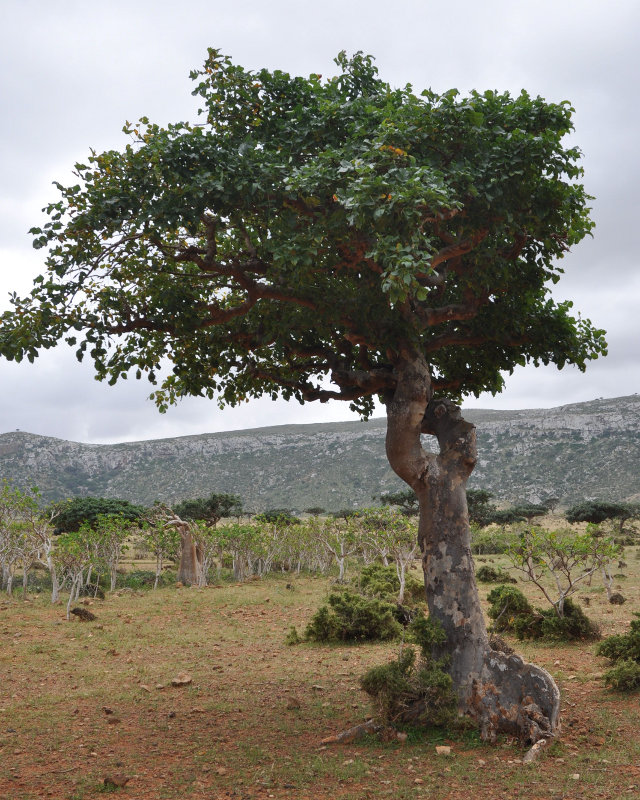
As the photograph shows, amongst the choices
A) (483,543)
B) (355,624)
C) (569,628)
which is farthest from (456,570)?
(483,543)

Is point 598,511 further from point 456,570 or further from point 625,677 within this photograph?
point 456,570

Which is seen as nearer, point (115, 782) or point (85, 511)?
point (115, 782)

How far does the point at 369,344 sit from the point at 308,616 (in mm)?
11211

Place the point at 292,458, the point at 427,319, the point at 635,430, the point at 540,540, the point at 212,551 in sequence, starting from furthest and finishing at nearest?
the point at 292,458 → the point at 635,430 → the point at 212,551 → the point at 540,540 → the point at 427,319

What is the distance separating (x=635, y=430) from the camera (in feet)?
248

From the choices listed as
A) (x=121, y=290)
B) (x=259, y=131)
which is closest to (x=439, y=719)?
(x=121, y=290)

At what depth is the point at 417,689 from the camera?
22.4ft

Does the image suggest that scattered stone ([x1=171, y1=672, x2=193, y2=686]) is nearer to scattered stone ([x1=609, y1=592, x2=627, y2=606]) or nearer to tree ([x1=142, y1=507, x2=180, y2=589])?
scattered stone ([x1=609, y1=592, x2=627, y2=606])

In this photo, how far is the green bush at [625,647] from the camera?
8.92 metres

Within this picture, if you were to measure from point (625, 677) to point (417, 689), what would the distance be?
9.91 ft

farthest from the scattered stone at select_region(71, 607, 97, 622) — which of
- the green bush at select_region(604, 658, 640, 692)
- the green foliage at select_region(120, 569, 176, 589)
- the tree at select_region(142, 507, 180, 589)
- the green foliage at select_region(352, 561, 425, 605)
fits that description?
the green bush at select_region(604, 658, 640, 692)

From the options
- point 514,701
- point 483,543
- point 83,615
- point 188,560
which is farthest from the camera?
point 483,543

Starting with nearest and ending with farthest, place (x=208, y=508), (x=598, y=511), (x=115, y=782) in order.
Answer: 1. (x=115, y=782)
2. (x=598, y=511)
3. (x=208, y=508)

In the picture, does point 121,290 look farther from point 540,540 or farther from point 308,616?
point 308,616
